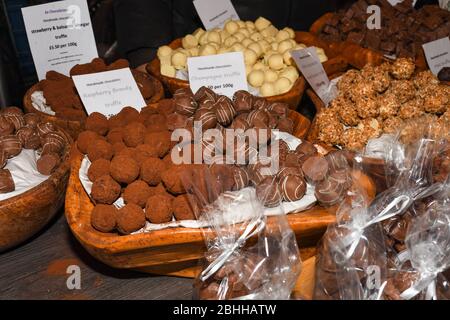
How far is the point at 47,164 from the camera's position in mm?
1197

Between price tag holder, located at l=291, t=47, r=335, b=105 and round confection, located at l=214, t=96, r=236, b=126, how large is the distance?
0.42m

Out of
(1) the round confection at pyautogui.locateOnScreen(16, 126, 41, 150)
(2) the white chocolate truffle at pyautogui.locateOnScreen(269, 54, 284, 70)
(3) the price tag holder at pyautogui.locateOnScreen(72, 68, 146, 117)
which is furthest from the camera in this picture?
(2) the white chocolate truffle at pyautogui.locateOnScreen(269, 54, 284, 70)

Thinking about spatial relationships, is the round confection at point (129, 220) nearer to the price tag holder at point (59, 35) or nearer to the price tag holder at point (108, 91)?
the price tag holder at point (108, 91)

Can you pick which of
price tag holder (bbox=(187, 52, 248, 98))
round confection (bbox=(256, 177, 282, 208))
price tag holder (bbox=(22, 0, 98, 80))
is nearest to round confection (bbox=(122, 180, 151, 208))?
round confection (bbox=(256, 177, 282, 208))

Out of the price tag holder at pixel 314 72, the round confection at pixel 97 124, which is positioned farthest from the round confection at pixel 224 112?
the price tag holder at pixel 314 72

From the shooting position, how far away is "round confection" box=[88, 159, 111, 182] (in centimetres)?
116

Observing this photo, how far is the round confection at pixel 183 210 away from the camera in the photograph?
41.6 inches

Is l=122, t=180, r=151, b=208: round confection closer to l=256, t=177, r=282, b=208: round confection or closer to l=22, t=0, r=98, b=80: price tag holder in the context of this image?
l=256, t=177, r=282, b=208: round confection

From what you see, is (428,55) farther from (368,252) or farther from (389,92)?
(368,252)

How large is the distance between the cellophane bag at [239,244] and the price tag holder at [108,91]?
51 centimetres

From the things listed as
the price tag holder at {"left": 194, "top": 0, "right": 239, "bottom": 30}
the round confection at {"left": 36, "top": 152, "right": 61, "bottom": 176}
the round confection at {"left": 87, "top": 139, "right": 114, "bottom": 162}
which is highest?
the price tag holder at {"left": 194, "top": 0, "right": 239, "bottom": 30}

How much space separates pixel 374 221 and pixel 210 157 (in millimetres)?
412

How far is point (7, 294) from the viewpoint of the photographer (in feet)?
3.69
